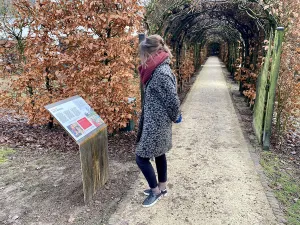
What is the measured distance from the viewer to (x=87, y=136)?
3.09 meters

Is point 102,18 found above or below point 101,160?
above

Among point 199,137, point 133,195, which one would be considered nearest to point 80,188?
point 133,195

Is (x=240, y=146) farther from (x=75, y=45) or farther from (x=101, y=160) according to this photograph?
(x=75, y=45)

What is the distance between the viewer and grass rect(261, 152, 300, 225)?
313 centimetres

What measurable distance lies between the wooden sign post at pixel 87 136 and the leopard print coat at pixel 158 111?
65cm

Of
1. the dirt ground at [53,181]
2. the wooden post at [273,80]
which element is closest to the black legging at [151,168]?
the dirt ground at [53,181]

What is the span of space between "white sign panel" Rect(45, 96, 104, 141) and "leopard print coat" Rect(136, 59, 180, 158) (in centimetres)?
72

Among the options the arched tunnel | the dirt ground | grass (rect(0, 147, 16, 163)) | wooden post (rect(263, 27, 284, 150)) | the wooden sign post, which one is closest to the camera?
the wooden sign post

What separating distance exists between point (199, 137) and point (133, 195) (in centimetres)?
269

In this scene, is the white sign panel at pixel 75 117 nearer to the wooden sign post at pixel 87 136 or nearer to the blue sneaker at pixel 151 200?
the wooden sign post at pixel 87 136

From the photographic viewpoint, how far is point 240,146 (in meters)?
5.21

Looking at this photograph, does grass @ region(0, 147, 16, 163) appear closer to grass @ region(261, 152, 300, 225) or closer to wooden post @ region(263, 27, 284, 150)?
grass @ region(261, 152, 300, 225)

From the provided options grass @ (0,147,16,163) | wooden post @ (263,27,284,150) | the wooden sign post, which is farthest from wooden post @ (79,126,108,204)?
wooden post @ (263,27,284,150)

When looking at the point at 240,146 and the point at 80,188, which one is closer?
the point at 80,188
